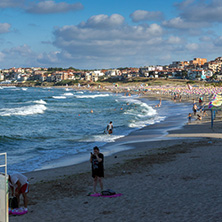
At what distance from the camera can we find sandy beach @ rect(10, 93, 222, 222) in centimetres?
674

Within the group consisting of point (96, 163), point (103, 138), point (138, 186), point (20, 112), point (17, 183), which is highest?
point (96, 163)

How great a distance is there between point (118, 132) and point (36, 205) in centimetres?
1538

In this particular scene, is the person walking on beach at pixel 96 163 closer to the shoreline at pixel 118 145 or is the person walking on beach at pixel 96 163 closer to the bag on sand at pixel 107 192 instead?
the bag on sand at pixel 107 192

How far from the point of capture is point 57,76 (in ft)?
623

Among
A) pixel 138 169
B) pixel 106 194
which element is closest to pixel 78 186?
pixel 106 194

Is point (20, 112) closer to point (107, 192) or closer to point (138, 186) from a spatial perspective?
point (138, 186)

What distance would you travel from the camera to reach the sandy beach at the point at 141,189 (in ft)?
22.1

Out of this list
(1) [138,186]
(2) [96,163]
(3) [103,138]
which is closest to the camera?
(2) [96,163]

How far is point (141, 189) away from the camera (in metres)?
8.55

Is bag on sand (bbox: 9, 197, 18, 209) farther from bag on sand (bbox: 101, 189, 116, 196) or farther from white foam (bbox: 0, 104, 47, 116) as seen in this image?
white foam (bbox: 0, 104, 47, 116)

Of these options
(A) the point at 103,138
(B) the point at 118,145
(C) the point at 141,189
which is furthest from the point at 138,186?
(A) the point at 103,138

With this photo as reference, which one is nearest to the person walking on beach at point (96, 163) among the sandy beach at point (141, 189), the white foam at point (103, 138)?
the sandy beach at point (141, 189)

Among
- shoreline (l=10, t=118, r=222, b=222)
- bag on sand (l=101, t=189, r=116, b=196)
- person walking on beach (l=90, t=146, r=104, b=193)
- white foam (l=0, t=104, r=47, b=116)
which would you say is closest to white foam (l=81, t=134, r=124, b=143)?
shoreline (l=10, t=118, r=222, b=222)

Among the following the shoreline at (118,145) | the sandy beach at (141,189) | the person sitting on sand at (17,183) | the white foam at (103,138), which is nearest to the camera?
the sandy beach at (141,189)
